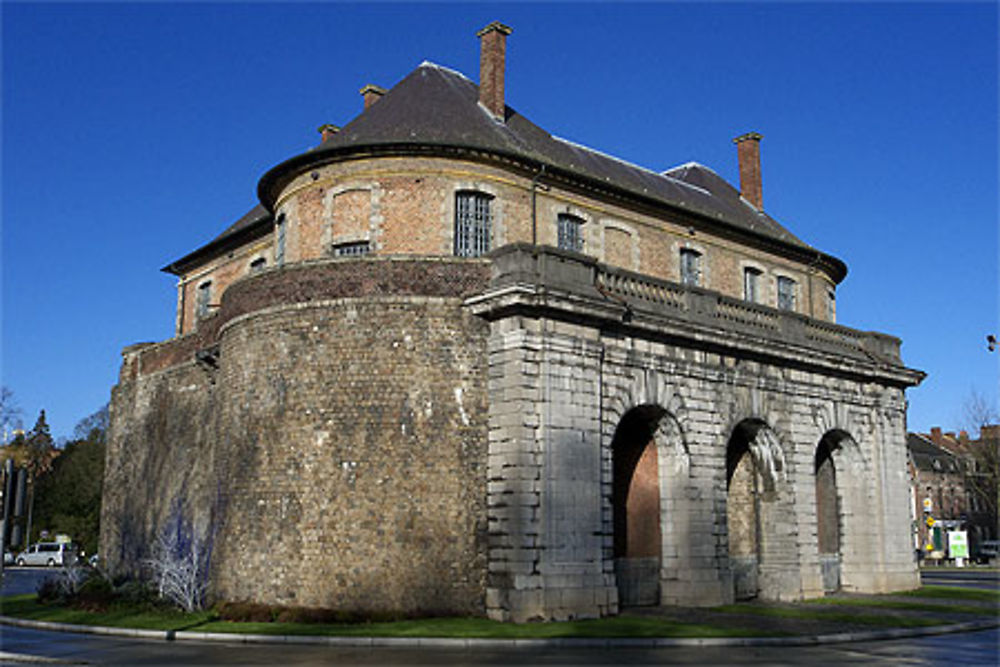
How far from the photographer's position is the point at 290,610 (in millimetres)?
17438

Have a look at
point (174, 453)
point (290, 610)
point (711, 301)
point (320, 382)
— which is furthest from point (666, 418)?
point (174, 453)

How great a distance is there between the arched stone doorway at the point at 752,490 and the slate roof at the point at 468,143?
317 inches

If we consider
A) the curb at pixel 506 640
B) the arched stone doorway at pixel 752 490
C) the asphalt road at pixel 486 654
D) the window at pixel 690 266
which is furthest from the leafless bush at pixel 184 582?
the window at pixel 690 266

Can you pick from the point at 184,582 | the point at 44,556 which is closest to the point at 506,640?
the point at 184,582

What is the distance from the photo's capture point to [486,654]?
44.5 ft

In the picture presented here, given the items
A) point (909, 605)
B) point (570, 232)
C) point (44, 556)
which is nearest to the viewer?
point (909, 605)

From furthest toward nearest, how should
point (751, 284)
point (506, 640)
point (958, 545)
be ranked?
point (958, 545)
point (751, 284)
point (506, 640)

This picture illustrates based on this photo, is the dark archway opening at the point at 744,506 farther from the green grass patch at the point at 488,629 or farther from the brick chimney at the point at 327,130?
the brick chimney at the point at 327,130

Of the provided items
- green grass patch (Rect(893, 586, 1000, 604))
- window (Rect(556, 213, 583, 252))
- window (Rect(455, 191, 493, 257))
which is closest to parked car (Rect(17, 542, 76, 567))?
window (Rect(455, 191, 493, 257))

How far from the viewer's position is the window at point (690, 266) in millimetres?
29406

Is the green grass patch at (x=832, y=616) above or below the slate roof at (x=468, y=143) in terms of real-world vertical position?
below

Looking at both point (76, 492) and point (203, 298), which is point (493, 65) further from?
point (76, 492)

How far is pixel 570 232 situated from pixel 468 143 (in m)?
4.37

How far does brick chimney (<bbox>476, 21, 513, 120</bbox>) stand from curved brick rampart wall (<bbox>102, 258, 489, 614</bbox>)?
9197 millimetres
